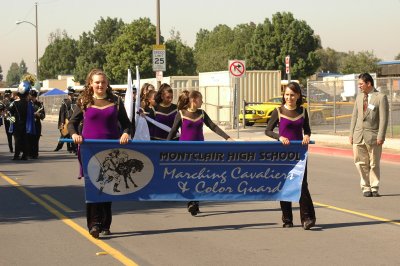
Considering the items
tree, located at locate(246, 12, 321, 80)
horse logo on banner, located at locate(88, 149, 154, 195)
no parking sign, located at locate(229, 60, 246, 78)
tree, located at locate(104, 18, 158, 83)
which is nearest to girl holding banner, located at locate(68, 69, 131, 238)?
horse logo on banner, located at locate(88, 149, 154, 195)

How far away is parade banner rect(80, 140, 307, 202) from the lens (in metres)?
9.30

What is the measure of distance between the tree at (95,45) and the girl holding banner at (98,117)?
107263mm

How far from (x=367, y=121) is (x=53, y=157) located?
1069 cm

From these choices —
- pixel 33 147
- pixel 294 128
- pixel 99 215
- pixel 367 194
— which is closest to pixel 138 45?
pixel 33 147

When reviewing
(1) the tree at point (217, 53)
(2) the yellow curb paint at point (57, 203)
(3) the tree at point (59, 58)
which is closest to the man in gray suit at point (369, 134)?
(2) the yellow curb paint at point (57, 203)

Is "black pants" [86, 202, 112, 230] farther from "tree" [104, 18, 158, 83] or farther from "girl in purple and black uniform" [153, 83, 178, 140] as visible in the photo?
"tree" [104, 18, 158, 83]

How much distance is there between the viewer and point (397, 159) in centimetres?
1991

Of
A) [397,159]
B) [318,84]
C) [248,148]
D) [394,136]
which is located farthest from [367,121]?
[318,84]

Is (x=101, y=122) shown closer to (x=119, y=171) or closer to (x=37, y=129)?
(x=119, y=171)

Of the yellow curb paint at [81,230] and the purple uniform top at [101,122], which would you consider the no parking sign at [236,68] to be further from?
the purple uniform top at [101,122]

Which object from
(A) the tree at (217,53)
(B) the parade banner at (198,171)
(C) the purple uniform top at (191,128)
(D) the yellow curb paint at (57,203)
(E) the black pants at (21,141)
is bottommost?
(D) the yellow curb paint at (57,203)

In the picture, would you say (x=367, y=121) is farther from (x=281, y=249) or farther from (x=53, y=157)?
(x=53, y=157)

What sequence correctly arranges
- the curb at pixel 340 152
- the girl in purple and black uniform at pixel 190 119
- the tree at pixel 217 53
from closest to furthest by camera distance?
1. the girl in purple and black uniform at pixel 190 119
2. the curb at pixel 340 152
3. the tree at pixel 217 53

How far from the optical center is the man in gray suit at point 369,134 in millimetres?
13008
